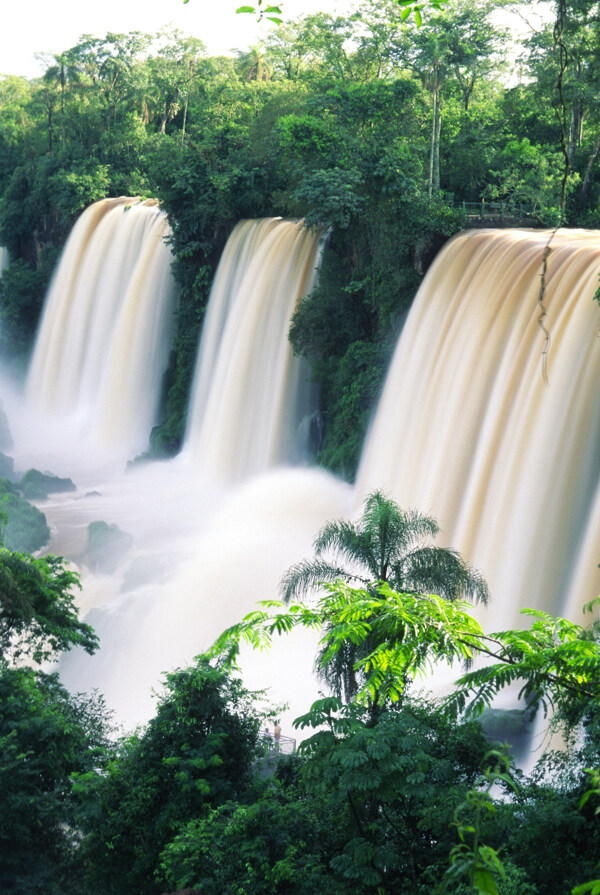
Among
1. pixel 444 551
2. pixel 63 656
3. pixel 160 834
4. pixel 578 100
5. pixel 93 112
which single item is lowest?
pixel 63 656

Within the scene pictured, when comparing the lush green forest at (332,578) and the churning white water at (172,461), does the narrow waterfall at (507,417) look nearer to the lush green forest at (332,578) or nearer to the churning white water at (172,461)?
the lush green forest at (332,578)

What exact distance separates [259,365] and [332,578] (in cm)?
1500

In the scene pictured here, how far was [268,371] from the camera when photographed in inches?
1035

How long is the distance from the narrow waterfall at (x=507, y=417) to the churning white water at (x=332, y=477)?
3cm

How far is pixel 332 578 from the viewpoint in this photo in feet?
40.1

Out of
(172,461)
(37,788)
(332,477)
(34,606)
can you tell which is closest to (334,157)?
(332,477)

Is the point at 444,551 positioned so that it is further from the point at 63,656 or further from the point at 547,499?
the point at 63,656

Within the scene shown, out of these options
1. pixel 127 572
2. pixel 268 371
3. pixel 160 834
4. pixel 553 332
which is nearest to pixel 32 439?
pixel 268 371

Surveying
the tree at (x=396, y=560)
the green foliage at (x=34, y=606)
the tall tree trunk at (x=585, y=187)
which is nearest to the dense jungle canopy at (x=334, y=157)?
the tall tree trunk at (x=585, y=187)

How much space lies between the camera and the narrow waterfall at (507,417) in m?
13.9

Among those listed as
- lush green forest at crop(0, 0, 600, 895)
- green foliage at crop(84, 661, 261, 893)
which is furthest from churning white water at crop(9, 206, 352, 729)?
green foliage at crop(84, 661, 261, 893)

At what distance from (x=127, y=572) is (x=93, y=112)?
109 ft

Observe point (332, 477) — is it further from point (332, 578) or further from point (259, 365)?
point (332, 578)

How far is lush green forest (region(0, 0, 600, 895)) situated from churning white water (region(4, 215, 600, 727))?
4.02 ft
